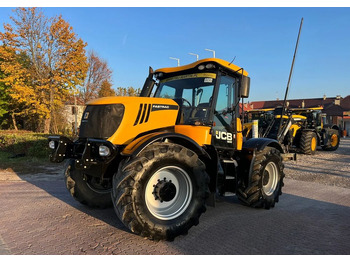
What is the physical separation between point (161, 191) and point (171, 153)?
1.87 feet

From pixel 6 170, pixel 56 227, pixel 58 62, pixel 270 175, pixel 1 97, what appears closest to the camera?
pixel 56 227

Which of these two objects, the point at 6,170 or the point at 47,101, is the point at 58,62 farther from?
the point at 6,170

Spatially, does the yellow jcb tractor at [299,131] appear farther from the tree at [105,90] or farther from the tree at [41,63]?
the tree at [105,90]

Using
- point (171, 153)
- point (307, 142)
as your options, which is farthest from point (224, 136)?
point (307, 142)

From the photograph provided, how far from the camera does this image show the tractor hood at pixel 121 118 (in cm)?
392

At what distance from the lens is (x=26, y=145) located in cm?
1277

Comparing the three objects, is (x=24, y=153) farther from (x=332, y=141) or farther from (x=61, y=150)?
(x=332, y=141)

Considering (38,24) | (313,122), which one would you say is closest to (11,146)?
(38,24)

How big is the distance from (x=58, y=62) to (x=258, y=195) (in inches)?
767

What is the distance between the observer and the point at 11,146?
1415cm

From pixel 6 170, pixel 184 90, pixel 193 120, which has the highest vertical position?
pixel 184 90

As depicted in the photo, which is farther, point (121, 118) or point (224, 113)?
point (224, 113)

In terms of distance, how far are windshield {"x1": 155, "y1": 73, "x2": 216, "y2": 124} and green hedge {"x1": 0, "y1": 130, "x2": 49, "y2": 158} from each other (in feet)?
28.3

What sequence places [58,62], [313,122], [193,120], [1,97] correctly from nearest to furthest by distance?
[193,120] < [313,122] < [58,62] < [1,97]
